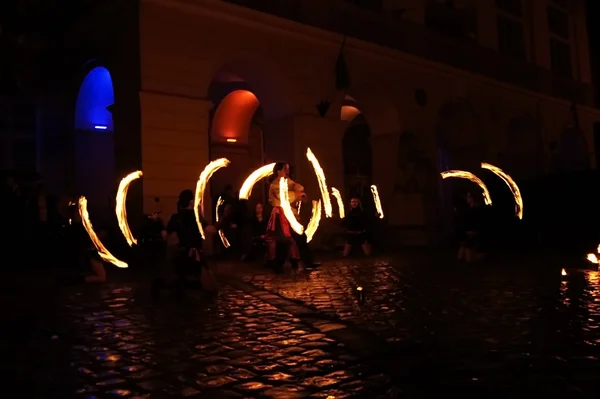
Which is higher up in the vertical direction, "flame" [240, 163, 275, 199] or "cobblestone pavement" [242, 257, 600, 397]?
"flame" [240, 163, 275, 199]

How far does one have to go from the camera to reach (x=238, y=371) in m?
4.71

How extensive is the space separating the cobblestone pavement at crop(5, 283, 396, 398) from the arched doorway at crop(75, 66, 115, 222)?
942 cm

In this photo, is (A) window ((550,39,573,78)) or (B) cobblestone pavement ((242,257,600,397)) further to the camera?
(A) window ((550,39,573,78))

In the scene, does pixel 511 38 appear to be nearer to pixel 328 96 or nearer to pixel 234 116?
pixel 328 96

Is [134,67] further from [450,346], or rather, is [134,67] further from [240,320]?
[450,346]

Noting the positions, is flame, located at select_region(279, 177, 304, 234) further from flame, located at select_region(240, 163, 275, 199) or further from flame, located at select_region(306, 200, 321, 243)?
flame, located at select_region(306, 200, 321, 243)

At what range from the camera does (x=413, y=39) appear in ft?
63.8

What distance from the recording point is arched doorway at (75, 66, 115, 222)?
54.0 feet

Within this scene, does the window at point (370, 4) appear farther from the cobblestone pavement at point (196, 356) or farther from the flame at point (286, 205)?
the cobblestone pavement at point (196, 356)

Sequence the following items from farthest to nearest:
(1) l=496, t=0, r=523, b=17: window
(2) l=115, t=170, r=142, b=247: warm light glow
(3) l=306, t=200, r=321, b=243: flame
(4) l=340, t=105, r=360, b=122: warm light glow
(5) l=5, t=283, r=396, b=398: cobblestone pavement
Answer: (1) l=496, t=0, r=523, b=17: window → (4) l=340, t=105, r=360, b=122: warm light glow → (3) l=306, t=200, r=321, b=243: flame → (2) l=115, t=170, r=142, b=247: warm light glow → (5) l=5, t=283, r=396, b=398: cobblestone pavement

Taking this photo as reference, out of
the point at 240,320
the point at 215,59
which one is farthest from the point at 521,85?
the point at 240,320

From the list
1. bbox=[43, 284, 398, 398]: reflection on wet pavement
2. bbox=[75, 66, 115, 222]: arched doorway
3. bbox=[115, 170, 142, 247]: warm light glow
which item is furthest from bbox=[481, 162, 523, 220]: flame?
bbox=[75, 66, 115, 222]: arched doorway

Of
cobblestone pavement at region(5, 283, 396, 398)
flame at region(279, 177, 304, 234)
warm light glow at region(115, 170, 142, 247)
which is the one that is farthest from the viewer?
flame at region(279, 177, 304, 234)

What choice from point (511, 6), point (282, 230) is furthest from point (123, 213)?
point (511, 6)
